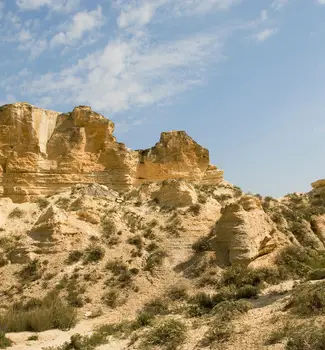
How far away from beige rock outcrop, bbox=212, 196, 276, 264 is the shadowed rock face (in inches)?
310

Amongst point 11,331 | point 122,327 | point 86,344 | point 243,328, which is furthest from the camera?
point 11,331

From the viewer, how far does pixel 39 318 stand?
13.3 meters

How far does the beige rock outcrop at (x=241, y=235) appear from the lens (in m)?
17.0

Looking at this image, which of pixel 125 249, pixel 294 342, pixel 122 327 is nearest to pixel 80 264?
pixel 125 249

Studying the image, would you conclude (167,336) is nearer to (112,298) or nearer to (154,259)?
(112,298)

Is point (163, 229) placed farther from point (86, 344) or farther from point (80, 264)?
point (86, 344)

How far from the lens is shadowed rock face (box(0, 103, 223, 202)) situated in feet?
74.9

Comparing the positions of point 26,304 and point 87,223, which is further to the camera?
point 87,223

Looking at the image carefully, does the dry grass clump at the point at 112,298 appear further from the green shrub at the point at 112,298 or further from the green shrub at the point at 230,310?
the green shrub at the point at 230,310

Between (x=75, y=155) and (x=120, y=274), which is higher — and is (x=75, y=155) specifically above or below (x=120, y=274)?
above

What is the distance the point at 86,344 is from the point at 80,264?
7.14 meters

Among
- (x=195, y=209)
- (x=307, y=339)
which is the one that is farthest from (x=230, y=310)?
(x=195, y=209)

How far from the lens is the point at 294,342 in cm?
783

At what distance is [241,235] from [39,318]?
789 centimetres
